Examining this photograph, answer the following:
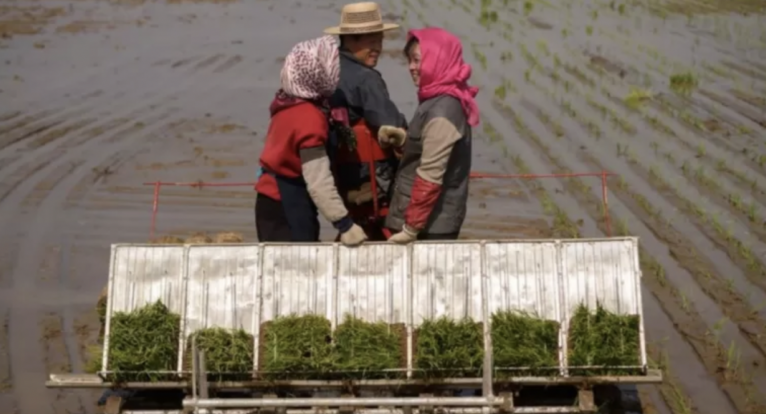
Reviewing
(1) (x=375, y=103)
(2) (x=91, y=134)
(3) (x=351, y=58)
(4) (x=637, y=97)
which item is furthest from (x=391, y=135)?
(4) (x=637, y=97)

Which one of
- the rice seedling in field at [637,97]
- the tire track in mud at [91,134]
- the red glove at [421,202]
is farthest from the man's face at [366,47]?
the rice seedling in field at [637,97]

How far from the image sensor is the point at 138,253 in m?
5.87

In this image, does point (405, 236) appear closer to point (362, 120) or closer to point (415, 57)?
point (362, 120)

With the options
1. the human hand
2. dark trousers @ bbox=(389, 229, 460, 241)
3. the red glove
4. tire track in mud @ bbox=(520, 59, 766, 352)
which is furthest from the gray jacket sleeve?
tire track in mud @ bbox=(520, 59, 766, 352)

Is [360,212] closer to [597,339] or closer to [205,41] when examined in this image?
[597,339]


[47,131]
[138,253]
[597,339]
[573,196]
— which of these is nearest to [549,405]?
[597,339]

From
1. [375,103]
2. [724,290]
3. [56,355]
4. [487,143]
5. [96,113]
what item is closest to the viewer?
[375,103]

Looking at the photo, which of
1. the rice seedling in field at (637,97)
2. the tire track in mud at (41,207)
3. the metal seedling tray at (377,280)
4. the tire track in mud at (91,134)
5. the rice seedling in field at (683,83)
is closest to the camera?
the metal seedling tray at (377,280)

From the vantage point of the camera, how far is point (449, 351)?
5.57 meters

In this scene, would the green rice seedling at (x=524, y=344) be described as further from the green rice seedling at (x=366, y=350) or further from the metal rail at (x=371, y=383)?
the green rice seedling at (x=366, y=350)

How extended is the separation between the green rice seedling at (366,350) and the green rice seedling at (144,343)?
2.64ft

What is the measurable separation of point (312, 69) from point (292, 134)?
0.33 m

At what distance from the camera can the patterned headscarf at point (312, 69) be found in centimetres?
576

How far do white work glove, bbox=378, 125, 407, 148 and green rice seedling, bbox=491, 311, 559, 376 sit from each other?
1.09 metres
